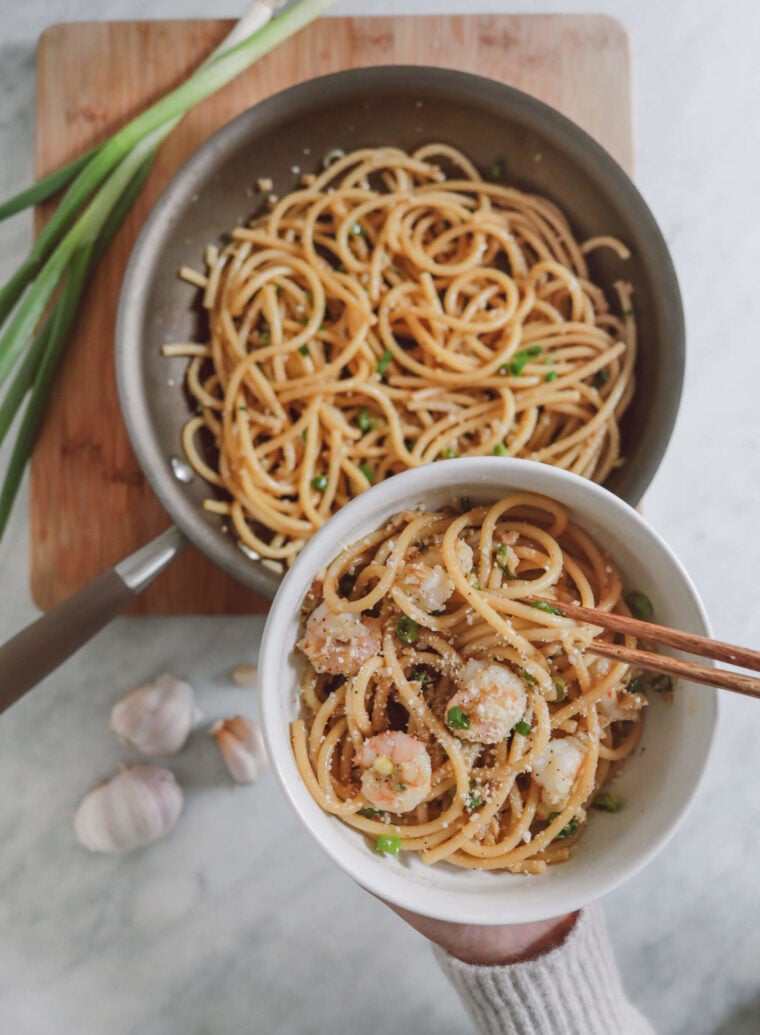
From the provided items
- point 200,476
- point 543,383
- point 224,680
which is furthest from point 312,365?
point 224,680

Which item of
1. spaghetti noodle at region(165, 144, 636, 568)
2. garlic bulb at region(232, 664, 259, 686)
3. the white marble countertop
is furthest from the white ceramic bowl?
the white marble countertop

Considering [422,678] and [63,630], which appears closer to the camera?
[422,678]

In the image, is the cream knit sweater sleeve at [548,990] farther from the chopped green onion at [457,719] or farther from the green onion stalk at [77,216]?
the green onion stalk at [77,216]

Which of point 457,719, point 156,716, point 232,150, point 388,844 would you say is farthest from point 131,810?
point 232,150

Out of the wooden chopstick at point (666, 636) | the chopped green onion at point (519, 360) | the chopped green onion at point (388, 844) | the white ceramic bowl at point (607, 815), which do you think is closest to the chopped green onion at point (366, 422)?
the chopped green onion at point (519, 360)

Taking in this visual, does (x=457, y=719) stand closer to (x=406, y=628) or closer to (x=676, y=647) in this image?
(x=406, y=628)

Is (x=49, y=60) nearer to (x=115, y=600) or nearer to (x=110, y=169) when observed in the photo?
(x=110, y=169)
